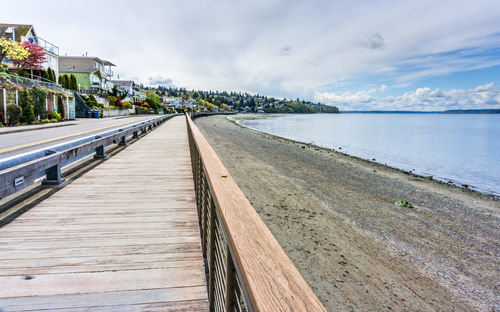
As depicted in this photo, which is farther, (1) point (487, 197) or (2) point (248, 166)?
(2) point (248, 166)

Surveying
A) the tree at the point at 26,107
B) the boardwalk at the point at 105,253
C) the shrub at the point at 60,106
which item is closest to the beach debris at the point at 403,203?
the boardwalk at the point at 105,253

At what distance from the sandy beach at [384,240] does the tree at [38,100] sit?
21138 millimetres

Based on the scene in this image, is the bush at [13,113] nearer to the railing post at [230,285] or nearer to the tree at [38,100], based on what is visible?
the tree at [38,100]

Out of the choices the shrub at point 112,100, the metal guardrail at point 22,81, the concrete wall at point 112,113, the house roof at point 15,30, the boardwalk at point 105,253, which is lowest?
the boardwalk at point 105,253

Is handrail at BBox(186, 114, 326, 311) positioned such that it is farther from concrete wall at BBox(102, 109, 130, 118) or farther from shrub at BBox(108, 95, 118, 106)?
shrub at BBox(108, 95, 118, 106)

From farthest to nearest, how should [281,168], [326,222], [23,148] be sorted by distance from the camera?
Answer: [281,168], [23,148], [326,222]

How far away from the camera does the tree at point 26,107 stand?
2317 centimetres

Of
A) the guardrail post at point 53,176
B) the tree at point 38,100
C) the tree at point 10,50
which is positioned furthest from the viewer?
the tree at point 10,50

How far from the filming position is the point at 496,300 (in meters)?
4.79

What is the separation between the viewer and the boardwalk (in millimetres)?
2287

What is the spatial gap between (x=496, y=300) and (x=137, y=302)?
5.57m

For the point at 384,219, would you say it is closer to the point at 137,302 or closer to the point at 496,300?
the point at 496,300

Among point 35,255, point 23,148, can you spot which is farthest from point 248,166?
point 35,255

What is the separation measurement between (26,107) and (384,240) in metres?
27.0
